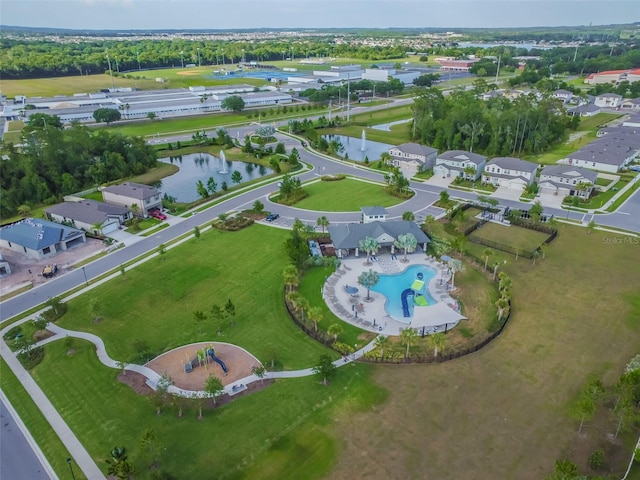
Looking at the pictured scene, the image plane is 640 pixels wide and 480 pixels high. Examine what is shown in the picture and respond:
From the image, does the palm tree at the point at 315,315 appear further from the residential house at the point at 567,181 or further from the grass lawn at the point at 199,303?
the residential house at the point at 567,181

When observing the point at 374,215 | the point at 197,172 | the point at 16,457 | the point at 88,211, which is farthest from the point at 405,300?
the point at 197,172

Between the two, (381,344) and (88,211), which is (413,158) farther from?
(88,211)

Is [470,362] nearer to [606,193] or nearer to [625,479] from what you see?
[625,479]

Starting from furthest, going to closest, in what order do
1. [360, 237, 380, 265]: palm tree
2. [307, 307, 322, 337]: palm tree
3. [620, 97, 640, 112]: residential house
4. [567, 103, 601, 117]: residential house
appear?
[620, 97, 640, 112]: residential house → [567, 103, 601, 117]: residential house → [360, 237, 380, 265]: palm tree → [307, 307, 322, 337]: palm tree

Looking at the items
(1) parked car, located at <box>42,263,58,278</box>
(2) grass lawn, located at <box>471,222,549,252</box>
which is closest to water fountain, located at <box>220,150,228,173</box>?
(1) parked car, located at <box>42,263,58,278</box>

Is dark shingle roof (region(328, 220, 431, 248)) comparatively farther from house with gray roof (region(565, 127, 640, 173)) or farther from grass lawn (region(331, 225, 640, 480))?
house with gray roof (region(565, 127, 640, 173))
